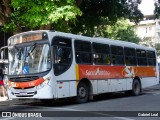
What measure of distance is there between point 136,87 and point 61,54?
7.60 meters

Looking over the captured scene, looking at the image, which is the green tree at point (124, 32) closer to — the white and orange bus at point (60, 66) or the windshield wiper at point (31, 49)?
the white and orange bus at point (60, 66)

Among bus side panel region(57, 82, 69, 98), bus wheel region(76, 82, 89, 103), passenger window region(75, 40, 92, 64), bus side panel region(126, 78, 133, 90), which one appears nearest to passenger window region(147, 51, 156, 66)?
bus side panel region(126, 78, 133, 90)

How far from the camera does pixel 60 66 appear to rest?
46.9ft

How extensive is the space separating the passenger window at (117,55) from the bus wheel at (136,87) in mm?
1998

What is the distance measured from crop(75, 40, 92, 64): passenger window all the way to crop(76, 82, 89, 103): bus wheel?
1.03m

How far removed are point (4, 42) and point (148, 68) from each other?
11061mm

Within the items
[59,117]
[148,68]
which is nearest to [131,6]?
[148,68]

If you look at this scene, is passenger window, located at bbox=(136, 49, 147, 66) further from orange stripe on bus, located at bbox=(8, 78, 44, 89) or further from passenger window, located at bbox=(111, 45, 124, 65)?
orange stripe on bus, located at bbox=(8, 78, 44, 89)

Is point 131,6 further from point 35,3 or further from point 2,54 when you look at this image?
point 2,54

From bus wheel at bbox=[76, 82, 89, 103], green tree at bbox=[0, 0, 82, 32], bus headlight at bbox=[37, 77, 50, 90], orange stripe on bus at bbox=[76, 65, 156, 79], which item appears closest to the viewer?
bus headlight at bbox=[37, 77, 50, 90]

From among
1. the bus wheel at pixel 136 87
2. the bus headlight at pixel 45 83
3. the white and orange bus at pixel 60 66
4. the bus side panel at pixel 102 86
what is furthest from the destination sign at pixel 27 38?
the bus wheel at pixel 136 87

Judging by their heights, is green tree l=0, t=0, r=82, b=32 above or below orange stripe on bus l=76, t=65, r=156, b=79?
above

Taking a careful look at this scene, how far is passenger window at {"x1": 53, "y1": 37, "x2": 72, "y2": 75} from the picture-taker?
14102 millimetres

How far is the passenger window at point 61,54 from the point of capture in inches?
555
